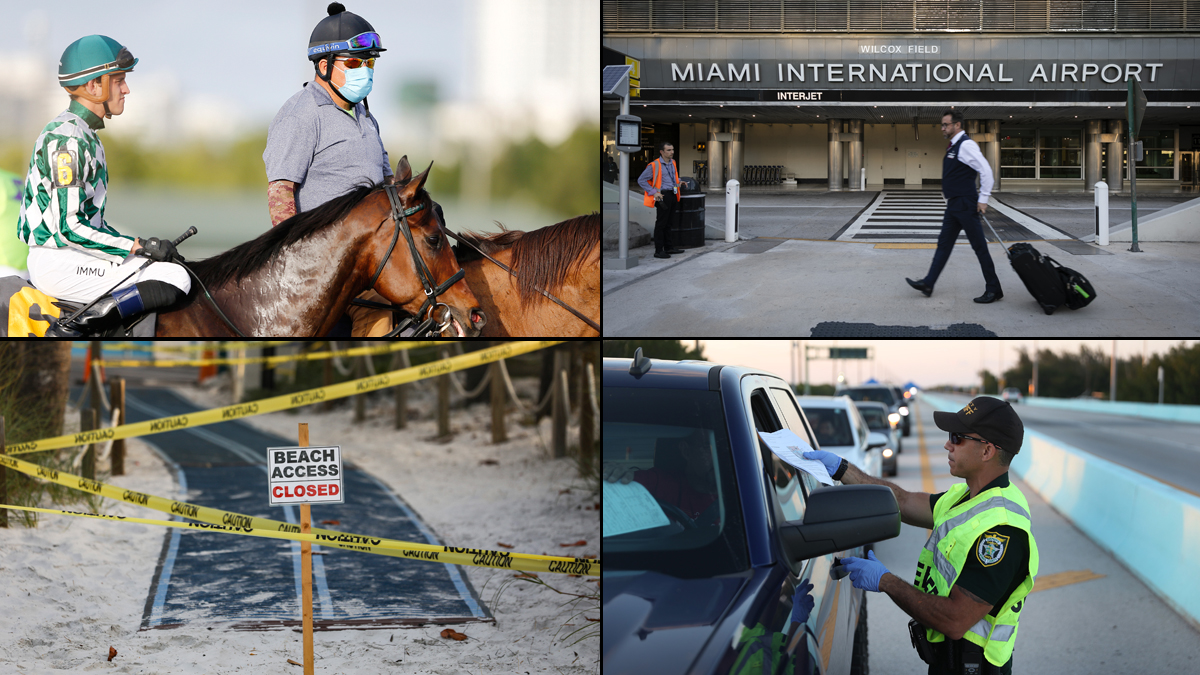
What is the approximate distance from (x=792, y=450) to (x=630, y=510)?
594 millimetres

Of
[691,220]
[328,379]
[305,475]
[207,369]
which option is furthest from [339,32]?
[207,369]

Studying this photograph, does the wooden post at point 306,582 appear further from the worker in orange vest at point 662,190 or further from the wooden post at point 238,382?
the wooden post at point 238,382

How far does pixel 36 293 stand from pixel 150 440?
381 inches

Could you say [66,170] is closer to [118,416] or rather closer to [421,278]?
[421,278]

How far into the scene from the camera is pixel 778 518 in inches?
106

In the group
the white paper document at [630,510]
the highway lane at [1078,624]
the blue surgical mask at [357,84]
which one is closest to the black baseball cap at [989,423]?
the white paper document at [630,510]

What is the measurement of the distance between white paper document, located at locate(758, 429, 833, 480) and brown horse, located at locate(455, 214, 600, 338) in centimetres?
132

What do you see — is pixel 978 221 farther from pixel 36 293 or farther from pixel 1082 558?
pixel 36 293

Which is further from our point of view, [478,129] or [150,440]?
[150,440]

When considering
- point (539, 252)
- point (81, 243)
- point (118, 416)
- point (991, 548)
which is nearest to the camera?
point (991, 548)

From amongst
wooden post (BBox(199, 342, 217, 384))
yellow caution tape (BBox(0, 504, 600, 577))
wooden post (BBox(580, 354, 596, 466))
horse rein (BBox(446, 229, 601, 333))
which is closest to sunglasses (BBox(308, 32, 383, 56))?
horse rein (BBox(446, 229, 601, 333))

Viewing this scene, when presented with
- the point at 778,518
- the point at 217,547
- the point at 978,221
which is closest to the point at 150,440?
the point at 217,547

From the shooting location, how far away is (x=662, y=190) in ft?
19.4

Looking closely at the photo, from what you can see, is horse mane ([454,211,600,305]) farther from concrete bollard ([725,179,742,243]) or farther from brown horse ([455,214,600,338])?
concrete bollard ([725,179,742,243])
